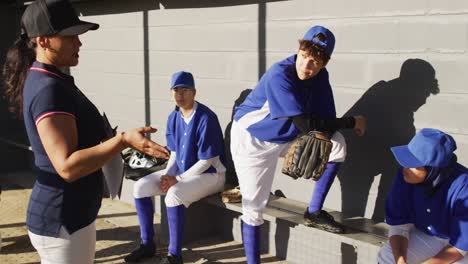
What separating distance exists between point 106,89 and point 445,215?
13.6ft

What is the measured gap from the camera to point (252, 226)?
3.35 m

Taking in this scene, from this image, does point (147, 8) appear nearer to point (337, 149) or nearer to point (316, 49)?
point (316, 49)

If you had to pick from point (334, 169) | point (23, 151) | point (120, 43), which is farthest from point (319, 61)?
point (23, 151)

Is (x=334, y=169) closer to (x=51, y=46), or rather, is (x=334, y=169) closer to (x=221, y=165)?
(x=221, y=165)

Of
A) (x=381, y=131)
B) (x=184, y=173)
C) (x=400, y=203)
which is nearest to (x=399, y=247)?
(x=400, y=203)

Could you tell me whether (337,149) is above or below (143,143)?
below

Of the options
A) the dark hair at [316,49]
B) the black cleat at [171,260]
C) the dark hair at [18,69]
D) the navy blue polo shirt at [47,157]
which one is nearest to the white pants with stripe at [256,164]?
the dark hair at [316,49]

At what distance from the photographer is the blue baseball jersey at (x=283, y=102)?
2.98 meters

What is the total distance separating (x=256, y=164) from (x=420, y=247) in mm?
1119

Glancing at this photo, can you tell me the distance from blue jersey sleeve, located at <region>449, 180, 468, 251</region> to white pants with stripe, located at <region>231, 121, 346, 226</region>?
3.21 feet

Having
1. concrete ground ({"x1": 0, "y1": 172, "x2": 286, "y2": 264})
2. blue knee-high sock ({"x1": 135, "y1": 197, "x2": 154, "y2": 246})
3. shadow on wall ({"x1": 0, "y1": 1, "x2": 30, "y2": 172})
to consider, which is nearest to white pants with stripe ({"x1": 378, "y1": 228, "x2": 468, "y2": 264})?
concrete ground ({"x1": 0, "y1": 172, "x2": 286, "y2": 264})

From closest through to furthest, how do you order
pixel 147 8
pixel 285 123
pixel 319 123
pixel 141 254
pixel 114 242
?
pixel 319 123, pixel 285 123, pixel 141 254, pixel 114 242, pixel 147 8

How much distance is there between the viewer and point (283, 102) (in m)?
2.97

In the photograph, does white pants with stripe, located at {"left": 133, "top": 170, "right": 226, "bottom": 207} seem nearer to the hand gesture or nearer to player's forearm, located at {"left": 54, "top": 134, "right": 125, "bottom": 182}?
the hand gesture
